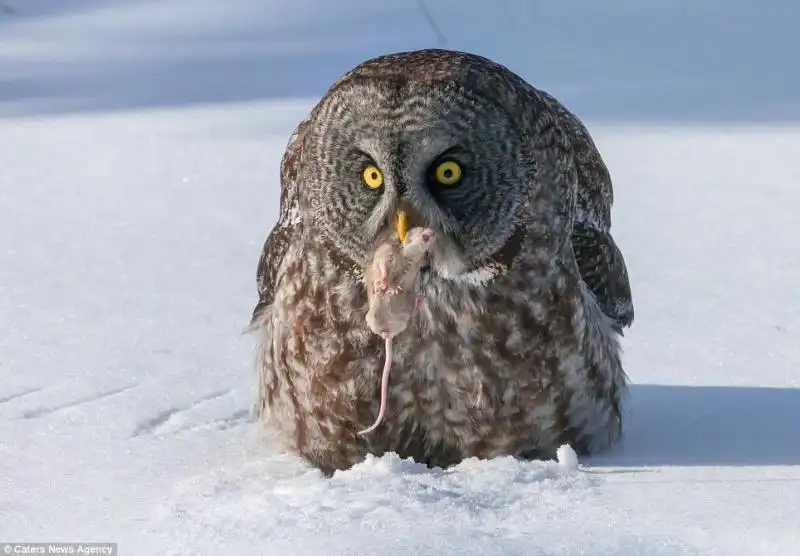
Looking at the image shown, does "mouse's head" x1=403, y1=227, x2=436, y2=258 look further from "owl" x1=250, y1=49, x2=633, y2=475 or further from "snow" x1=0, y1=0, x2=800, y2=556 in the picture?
"snow" x1=0, y1=0, x2=800, y2=556

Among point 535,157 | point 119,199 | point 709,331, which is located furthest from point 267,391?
point 119,199

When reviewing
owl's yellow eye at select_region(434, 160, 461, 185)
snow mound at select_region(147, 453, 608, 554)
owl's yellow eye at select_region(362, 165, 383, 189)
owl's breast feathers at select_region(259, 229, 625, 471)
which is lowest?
snow mound at select_region(147, 453, 608, 554)

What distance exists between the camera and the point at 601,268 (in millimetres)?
3432

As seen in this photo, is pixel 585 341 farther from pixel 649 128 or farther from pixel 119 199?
pixel 649 128

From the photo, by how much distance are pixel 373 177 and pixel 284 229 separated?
1.99ft

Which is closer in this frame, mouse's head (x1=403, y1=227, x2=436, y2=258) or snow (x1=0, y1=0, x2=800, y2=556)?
snow (x1=0, y1=0, x2=800, y2=556)

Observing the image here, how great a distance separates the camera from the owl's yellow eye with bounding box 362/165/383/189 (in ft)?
9.31

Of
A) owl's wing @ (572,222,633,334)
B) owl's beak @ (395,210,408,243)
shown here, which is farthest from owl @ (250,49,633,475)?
owl's wing @ (572,222,633,334)

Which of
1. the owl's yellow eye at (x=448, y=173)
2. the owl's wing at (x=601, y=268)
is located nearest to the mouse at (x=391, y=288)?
the owl's yellow eye at (x=448, y=173)

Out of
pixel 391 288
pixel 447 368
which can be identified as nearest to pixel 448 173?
pixel 391 288

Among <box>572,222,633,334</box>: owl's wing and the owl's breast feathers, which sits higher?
<box>572,222,633,334</box>: owl's wing

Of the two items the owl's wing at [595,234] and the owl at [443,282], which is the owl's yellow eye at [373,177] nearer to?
the owl at [443,282]

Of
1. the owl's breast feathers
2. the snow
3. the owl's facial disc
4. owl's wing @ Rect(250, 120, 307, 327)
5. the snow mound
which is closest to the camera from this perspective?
the snow mound

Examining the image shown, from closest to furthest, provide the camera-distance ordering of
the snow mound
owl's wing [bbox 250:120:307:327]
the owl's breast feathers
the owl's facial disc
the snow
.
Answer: the snow mound
the snow
the owl's facial disc
the owl's breast feathers
owl's wing [bbox 250:120:307:327]
